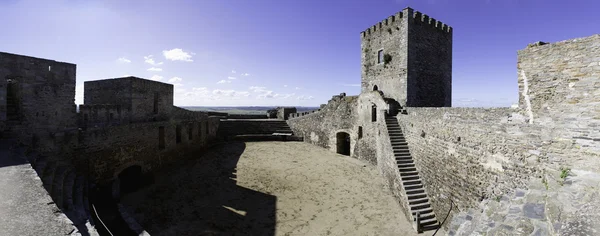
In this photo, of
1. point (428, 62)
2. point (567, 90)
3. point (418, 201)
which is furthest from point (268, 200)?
point (428, 62)

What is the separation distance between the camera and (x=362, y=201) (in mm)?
9703

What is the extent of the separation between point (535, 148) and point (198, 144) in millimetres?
16225

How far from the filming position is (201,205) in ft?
29.5

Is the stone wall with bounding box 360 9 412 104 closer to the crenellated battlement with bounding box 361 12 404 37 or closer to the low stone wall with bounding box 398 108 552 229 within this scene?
the crenellated battlement with bounding box 361 12 404 37

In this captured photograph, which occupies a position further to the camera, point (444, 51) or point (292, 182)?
point (444, 51)

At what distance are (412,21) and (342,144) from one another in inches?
334

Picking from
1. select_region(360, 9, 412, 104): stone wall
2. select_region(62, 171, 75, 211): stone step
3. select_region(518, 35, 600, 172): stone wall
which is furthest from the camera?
select_region(360, 9, 412, 104): stone wall

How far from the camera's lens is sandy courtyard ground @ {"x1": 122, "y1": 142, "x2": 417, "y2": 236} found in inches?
307

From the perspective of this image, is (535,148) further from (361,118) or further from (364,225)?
(361,118)

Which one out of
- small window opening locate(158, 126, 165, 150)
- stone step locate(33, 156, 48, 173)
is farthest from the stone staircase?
small window opening locate(158, 126, 165, 150)

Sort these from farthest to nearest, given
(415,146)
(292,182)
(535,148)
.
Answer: (292,182) < (415,146) < (535,148)

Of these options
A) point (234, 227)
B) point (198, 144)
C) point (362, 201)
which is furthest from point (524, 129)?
point (198, 144)

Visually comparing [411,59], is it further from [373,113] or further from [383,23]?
[373,113]

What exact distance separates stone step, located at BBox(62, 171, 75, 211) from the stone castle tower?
14.3 meters
